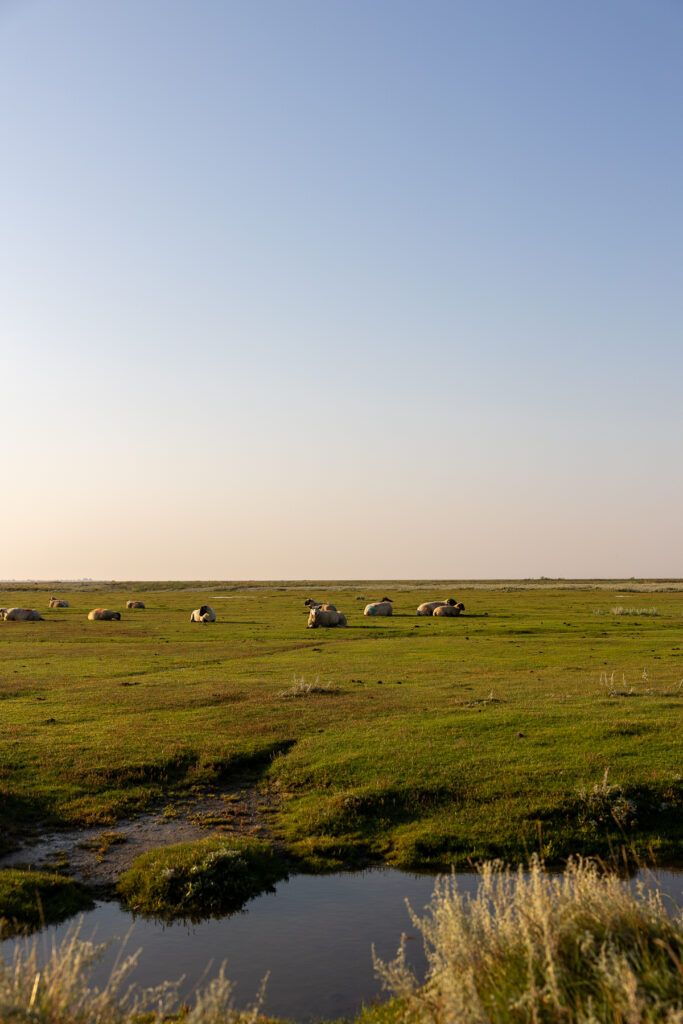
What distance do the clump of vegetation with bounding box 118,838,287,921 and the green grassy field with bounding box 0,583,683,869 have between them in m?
1.13

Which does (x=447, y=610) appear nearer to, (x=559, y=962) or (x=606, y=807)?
(x=606, y=807)

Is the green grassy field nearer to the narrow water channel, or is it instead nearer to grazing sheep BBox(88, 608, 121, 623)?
the narrow water channel

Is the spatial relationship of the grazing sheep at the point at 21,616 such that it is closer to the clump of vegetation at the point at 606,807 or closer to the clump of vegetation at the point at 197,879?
the clump of vegetation at the point at 197,879

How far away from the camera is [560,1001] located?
650 cm

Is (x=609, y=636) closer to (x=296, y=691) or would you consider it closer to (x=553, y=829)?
(x=296, y=691)

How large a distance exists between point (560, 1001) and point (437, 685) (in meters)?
21.6

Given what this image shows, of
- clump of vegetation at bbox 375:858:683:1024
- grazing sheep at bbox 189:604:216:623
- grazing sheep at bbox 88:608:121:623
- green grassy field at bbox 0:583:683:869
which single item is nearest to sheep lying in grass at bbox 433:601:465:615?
grazing sheep at bbox 189:604:216:623

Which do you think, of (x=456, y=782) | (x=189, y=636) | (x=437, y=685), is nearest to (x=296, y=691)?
(x=437, y=685)

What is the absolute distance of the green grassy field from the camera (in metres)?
Answer: 14.9

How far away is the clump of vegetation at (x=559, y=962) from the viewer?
6281 mm

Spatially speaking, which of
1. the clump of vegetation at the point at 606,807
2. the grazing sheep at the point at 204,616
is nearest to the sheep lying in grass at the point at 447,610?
the grazing sheep at the point at 204,616

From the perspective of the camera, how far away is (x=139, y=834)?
1520 centimetres

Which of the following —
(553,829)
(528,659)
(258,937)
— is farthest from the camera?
(528,659)

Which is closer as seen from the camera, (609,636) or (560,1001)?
(560,1001)
